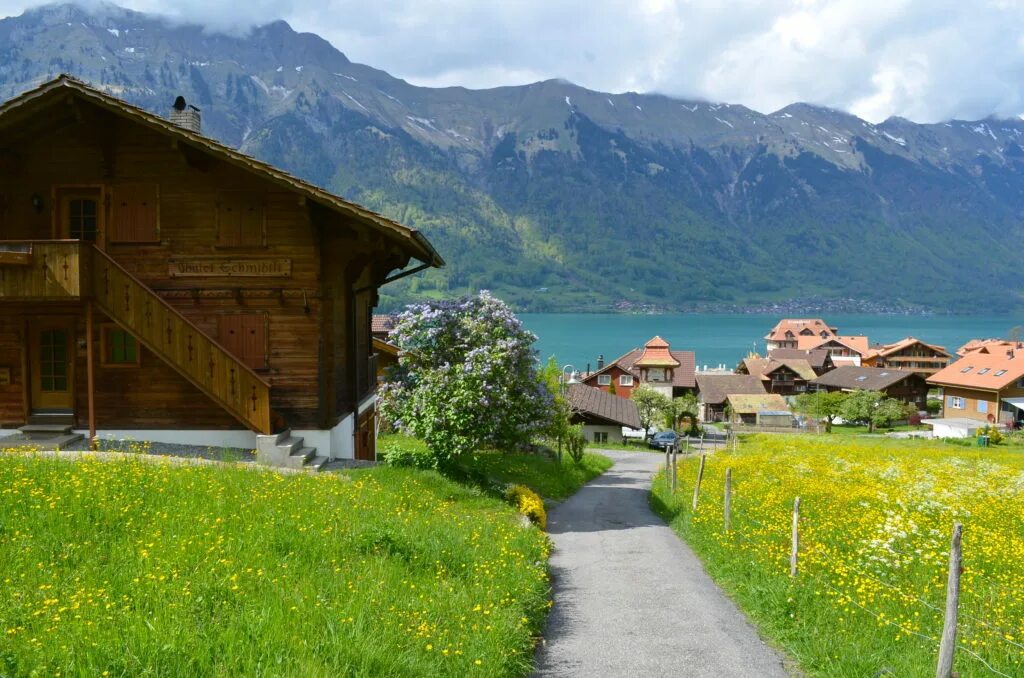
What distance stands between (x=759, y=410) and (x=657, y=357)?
15709 millimetres

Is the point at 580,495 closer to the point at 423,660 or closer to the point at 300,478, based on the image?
the point at 300,478

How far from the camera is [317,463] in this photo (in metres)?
18.0

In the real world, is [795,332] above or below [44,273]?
above

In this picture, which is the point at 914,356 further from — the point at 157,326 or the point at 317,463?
the point at 157,326

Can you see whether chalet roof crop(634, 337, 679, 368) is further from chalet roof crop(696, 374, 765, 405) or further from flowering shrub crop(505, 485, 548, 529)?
flowering shrub crop(505, 485, 548, 529)

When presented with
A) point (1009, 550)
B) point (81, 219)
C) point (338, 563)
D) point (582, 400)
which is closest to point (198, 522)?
point (338, 563)

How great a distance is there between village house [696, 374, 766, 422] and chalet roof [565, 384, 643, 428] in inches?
1206

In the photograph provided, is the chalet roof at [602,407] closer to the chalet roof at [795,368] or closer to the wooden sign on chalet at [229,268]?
the wooden sign on chalet at [229,268]

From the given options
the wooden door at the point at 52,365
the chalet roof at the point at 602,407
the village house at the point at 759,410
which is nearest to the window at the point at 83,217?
the wooden door at the point at 52,365

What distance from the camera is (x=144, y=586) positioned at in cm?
828

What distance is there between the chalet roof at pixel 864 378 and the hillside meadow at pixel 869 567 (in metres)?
83.5

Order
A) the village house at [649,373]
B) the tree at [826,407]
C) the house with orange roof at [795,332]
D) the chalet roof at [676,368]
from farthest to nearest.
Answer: the house with orange roof at [795,332] → the chalet roof at [676,368] → the village house at [649,373] → the tree at [826,407]

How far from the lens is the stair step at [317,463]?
17.5 m

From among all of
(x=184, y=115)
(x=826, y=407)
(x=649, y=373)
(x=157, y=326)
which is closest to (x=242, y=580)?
(x=157, y=326)
